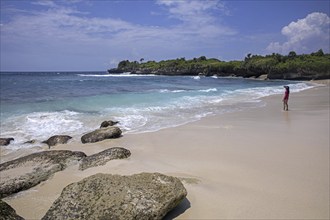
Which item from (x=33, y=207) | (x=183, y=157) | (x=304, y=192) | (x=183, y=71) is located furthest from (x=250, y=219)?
(x=183, y=71)

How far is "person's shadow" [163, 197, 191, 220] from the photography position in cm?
485

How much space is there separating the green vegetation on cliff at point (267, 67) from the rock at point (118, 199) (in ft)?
208

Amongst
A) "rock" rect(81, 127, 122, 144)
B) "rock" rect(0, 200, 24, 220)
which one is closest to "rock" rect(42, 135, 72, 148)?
"rock" rect(81, 127, 122, 144)

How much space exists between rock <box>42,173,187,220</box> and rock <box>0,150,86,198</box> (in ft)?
7.73

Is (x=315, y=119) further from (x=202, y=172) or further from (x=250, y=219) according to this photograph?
(x=250, y=219)

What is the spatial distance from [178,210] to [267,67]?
70.0 meters

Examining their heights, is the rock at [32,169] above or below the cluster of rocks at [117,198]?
below

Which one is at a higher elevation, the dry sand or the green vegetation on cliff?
the green vegetation on cliff

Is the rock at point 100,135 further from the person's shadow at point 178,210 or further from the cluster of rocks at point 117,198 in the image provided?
the person's shadow at point 178,210

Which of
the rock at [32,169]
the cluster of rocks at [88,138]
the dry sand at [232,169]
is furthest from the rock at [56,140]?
the rock at [32,169]

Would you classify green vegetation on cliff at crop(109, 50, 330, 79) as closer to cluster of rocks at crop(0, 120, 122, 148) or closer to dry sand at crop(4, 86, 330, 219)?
dry sand at crop(4, 86, 330, 219)

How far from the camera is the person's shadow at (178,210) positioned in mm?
4852

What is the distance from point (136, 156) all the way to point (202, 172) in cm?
224

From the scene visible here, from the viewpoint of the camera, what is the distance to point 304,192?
5.57 m
